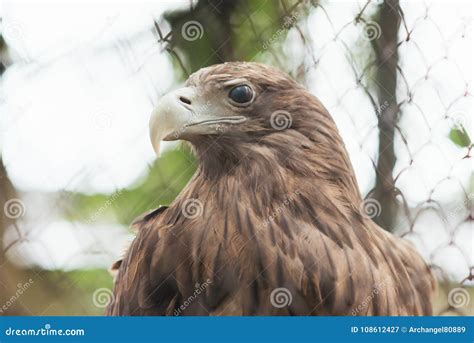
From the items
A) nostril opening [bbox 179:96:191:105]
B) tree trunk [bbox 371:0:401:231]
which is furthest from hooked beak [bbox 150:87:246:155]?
tree trunk [bbox 371:0:401:231]

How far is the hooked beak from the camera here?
166 cm

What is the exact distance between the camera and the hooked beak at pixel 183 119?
5.46 ft

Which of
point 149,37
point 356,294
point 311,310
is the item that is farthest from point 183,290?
point 149,37

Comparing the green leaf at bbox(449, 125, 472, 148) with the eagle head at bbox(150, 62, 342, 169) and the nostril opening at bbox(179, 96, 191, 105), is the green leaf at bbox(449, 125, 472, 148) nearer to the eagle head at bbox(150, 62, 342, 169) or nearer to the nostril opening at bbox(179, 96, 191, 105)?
the eagle head at bbox(150, 62, 342, 169)

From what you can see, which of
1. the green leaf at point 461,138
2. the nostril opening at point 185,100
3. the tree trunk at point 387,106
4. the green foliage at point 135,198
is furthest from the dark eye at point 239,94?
the green leaf at point 461,138

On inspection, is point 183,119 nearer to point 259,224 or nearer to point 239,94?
point 239,94

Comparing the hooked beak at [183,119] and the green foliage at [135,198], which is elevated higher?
the hooked beak at [183,119]

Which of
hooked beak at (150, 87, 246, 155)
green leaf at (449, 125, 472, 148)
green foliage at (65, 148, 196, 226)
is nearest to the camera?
hooked beak at (150, 87, 246, 155)

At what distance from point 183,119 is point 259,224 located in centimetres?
32

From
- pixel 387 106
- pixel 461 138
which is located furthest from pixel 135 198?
pixel 461 138

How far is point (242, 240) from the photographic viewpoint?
172cm

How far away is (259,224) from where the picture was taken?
1.74 metres

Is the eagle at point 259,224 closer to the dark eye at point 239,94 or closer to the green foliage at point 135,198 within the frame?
the dark eye at point 239,94

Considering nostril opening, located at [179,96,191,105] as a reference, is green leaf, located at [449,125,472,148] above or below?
below
